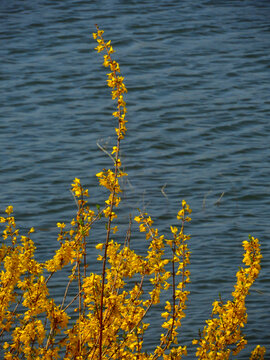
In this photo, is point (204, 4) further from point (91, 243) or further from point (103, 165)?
point (91, 243)

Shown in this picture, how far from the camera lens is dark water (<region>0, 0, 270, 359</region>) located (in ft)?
24.3

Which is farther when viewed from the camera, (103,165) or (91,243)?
(103,165)

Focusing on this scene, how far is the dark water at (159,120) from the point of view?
740 centimetres

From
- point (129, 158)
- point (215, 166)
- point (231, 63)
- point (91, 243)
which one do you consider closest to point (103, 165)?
point (129, 158)

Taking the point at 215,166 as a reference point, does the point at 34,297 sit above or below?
above

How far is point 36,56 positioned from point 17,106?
273cm

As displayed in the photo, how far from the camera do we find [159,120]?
11.0 meters

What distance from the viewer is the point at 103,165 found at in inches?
370

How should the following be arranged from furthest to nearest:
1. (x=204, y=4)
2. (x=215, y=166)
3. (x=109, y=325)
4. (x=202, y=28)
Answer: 1. (x=204, y=4)
2. (x=202, y=28)
3. (x=215, y=166)
4. (x=109, y=325)

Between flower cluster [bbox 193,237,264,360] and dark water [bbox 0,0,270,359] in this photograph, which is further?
dark water [bbox 0,0,270,359]

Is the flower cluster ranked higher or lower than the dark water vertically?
higher

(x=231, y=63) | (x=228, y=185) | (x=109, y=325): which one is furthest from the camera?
(x=231, y=63)

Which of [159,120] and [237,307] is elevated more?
[237,307]

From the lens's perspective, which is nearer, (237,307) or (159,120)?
(237,307)
